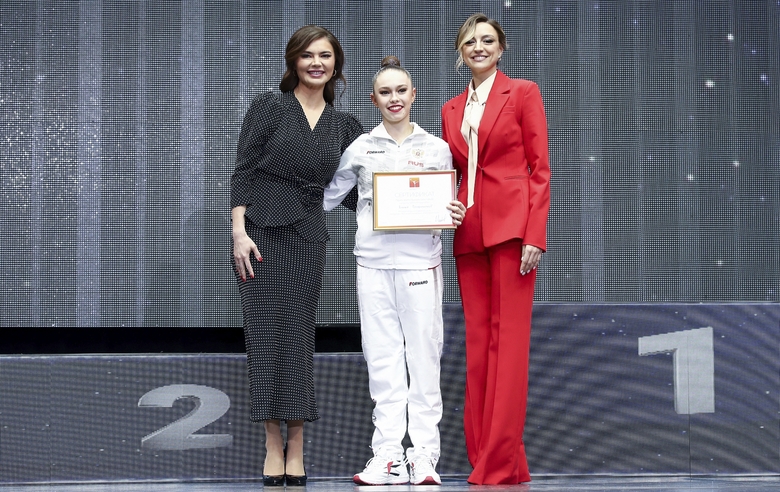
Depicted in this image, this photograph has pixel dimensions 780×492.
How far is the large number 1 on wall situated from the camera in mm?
3445

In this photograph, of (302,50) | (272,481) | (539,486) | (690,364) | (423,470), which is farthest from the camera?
(690,364)

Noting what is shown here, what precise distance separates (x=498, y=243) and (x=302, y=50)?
1054 mm

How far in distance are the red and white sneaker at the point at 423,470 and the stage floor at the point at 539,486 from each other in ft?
0.19

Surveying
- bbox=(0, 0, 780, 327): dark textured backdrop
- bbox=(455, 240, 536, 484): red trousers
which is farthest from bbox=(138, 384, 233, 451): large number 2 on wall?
bbox=(0, 0, 780, 327): dark textured backdrop

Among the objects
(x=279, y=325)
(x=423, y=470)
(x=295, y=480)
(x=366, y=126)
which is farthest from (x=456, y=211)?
(x=366, y=126)

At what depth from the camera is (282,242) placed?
3.16 metres

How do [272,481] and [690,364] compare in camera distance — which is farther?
Answer: [690,364]

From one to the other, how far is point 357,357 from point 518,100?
49.0 inches

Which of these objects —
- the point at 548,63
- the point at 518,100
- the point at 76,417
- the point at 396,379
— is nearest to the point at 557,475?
the point at 396,379

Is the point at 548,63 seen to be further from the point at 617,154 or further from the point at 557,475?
the point at 557,475

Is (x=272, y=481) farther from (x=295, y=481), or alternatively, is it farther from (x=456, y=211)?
(x=456, y=211)

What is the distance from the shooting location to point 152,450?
11.3 ft

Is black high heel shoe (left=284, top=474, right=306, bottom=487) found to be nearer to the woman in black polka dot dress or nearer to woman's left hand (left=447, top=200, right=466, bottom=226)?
the woman in black polka dot dress

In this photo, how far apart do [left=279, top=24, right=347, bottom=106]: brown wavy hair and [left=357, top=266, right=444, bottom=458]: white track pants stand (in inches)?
30.8
